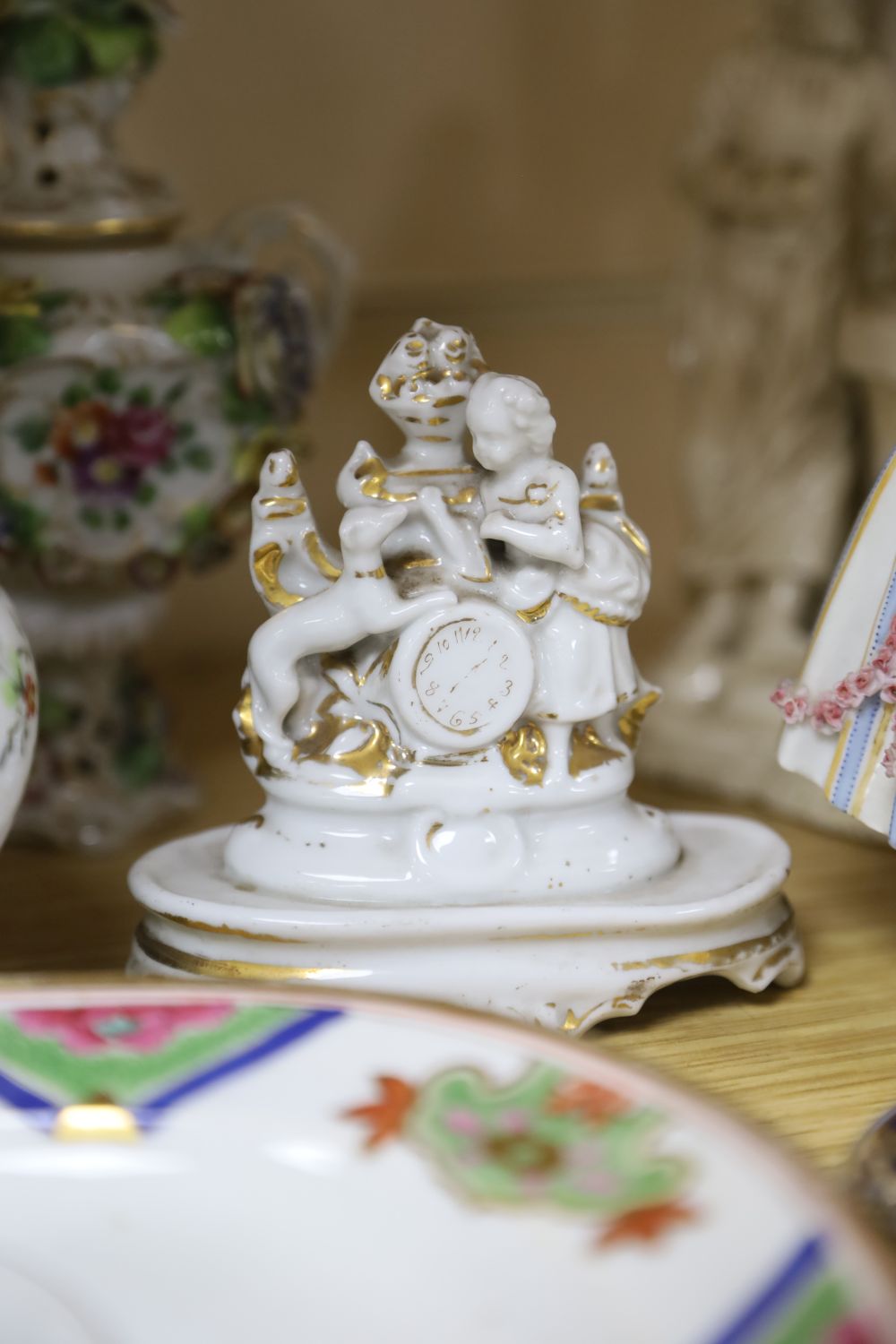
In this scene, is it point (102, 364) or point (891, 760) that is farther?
point (102, 364)

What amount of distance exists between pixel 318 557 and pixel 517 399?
0.09 metres

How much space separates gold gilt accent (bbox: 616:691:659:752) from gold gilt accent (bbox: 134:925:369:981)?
0.13 m

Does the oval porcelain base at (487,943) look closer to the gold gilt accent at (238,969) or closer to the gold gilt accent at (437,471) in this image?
the gold gilt accent at (238,969)

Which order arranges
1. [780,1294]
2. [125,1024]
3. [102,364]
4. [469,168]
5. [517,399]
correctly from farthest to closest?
[469,168] → [102,364] → [517,399] → [125,1024] → [780,1294]

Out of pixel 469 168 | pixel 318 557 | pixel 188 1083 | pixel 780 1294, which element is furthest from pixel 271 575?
pixel 469 168

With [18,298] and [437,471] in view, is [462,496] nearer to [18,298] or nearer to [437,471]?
[437,471]

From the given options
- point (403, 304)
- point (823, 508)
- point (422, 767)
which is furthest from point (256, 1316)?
point (403, 304)

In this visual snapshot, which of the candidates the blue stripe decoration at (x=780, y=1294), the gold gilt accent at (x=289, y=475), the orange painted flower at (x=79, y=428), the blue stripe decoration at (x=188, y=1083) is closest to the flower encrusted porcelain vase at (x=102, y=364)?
the orange painted flower at (x=79, y=428)

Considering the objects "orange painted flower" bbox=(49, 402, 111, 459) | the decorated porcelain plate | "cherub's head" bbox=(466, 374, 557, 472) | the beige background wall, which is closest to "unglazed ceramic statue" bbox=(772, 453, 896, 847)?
"cherub's head" bbox=(466, 374, 557, 472)

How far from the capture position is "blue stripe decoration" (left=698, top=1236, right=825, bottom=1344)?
0.35m

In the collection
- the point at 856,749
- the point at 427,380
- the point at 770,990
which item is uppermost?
the point at 427,380

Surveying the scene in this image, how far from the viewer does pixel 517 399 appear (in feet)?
1.91

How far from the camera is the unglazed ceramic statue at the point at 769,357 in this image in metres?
0.90

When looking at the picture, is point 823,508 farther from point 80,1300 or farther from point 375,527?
point 80,1300
